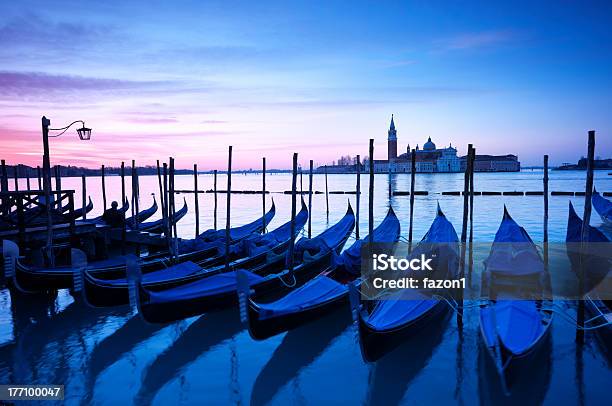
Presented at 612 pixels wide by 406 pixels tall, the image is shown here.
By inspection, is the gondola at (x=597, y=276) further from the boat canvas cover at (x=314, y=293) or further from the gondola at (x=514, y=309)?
the boat canvas cover at (x=314, y=293)

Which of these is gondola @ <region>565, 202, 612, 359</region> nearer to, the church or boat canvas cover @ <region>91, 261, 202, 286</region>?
boat canvas cover @ <region>91, 261, 202, 286</region>

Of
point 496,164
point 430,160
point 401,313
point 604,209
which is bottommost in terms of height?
point 401,313

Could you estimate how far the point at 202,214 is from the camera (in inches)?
1140

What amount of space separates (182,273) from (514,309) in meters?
5.67

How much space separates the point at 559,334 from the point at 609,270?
1.58 meters

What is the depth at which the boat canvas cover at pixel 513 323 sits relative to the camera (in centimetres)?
513

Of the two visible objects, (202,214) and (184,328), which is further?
(202,214)

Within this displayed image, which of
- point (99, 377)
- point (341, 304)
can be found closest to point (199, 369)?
point (99, 377)

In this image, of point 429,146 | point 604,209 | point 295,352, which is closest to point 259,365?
point 295,352

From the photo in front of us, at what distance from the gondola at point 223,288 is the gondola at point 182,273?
285mm

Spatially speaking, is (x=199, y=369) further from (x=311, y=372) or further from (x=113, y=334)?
(x=113, y=334)

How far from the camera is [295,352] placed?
6355mm

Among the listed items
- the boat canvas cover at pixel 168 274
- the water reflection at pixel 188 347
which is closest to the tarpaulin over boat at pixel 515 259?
the water reflection at pixel 188 347

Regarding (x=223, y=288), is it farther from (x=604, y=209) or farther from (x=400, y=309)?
(x=604, y=209)
